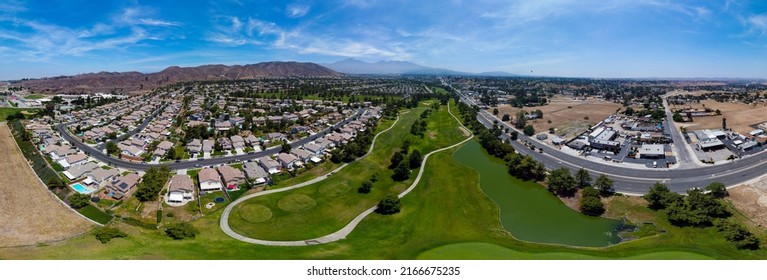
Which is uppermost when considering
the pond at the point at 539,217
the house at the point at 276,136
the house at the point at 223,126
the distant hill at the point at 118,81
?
the distant hill at the point at 118,81

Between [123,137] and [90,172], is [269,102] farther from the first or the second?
[90,172]

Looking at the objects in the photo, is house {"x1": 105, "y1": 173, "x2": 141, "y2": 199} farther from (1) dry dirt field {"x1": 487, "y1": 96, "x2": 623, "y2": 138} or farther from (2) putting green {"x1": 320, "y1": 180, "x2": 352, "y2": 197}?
(1) dry dirt field {"x1": 487, "y1": 96, "x2": 623, "y2": 138}

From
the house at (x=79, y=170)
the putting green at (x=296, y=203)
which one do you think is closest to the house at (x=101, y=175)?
the house at (x=79, y=170)

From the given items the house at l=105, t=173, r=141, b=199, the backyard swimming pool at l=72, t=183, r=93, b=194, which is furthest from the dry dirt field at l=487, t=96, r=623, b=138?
the backyard swimming pool at l=72, t=183, r=93, b=194

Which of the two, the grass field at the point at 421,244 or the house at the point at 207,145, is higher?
the house at the point at 207,145

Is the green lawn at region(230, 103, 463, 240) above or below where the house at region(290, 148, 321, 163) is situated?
below

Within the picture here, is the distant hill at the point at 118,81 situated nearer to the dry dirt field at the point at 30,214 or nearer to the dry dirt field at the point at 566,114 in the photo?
the dry dirt field at the point at 30,214
